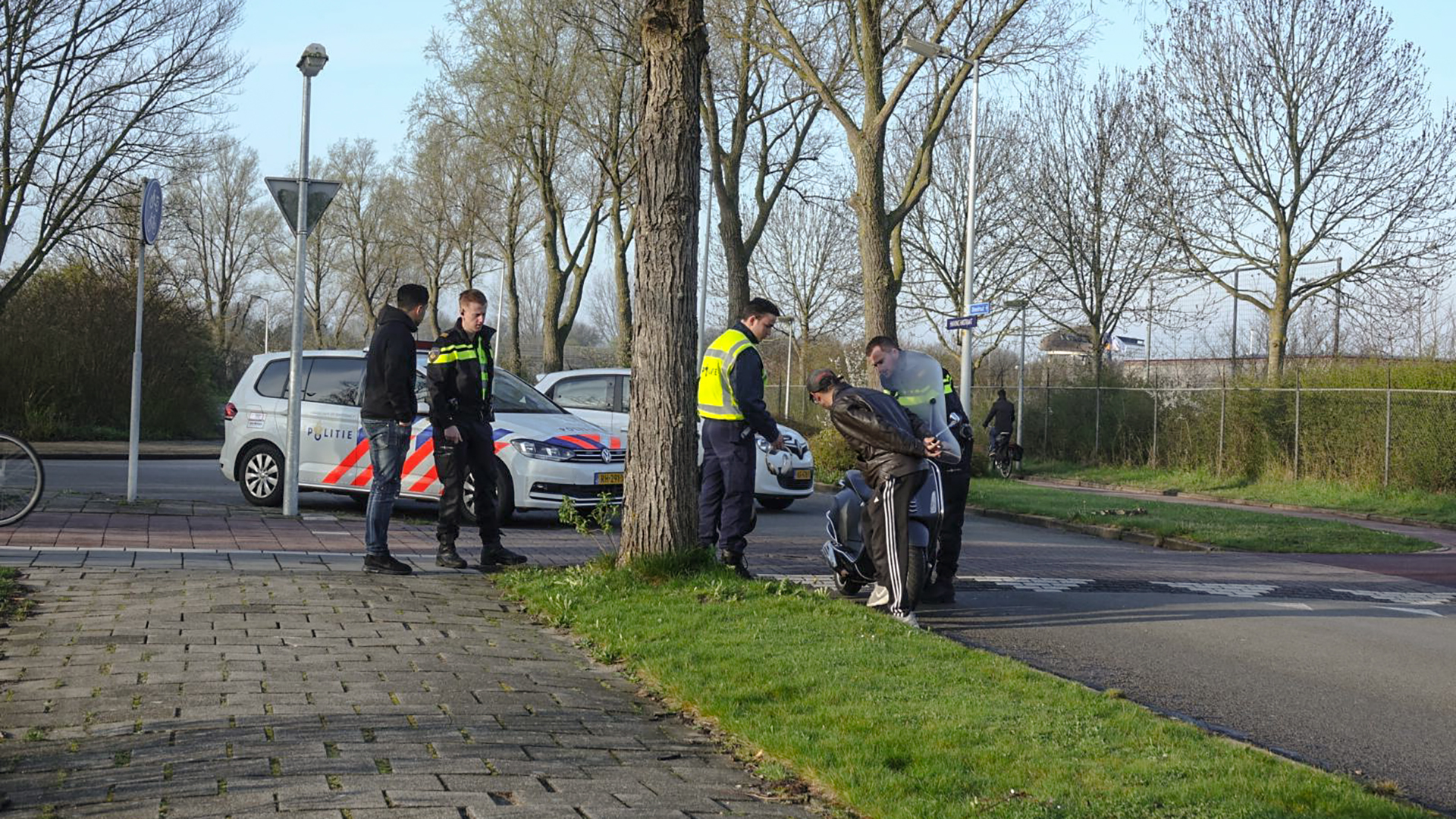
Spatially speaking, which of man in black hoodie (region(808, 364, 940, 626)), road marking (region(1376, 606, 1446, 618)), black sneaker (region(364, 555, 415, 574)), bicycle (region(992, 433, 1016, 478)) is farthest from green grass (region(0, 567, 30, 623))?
bicycle (region(992, 433, 1016, 478))

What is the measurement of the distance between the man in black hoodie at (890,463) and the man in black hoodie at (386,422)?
110 inches

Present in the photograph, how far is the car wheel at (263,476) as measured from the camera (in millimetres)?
13930

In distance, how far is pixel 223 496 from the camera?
15.4m

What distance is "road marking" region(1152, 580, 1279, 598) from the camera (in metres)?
10.7

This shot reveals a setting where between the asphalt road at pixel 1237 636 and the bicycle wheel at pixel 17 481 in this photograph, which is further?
the bicycle wheel at pixel 17 481

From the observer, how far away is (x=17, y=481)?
10664mm

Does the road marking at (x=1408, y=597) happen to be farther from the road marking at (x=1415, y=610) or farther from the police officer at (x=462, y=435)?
the police officer at (x=462, y=435)

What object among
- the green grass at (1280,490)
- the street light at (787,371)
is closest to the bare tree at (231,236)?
the street light at (787,371)

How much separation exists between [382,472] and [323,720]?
4306 millimetres

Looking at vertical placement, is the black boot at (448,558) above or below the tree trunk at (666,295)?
below

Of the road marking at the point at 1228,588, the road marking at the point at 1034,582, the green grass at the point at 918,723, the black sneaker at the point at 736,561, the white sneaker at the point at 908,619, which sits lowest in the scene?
the road marking at the point at 1228,588

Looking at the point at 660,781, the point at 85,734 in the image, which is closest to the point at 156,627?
the point at 85,734

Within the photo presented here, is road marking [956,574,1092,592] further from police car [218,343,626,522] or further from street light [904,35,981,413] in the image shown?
street light [904,35,981,413]

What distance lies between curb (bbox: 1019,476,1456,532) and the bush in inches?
740
